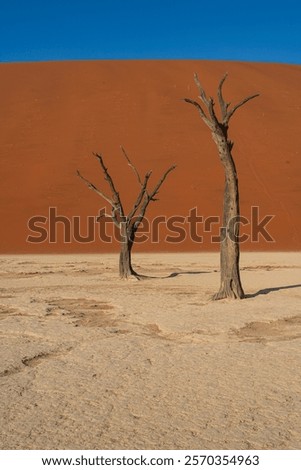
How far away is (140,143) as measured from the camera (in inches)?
1156

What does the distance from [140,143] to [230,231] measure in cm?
2061

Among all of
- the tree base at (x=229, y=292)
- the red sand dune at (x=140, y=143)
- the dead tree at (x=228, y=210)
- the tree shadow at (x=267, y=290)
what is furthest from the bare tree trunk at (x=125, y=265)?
the red sand dune at (x=140, y=143)

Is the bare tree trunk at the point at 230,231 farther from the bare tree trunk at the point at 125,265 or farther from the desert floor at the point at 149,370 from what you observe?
the bare tree trunk at the point at 125,265

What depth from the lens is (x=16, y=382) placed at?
4426 mm

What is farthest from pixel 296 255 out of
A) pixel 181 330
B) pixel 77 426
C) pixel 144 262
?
pixel 77 426

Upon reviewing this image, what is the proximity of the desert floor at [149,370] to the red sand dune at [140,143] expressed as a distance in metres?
13.1

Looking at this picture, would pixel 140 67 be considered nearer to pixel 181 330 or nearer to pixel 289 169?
pixel 289 169

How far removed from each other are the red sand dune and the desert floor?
517 inches

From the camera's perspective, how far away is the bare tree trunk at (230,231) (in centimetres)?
916

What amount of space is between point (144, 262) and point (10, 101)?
21215 millimetres

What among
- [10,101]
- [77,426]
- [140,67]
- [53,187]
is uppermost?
[140,67]

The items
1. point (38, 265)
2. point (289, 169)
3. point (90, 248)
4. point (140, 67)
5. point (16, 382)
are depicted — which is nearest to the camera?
point (16, 382)

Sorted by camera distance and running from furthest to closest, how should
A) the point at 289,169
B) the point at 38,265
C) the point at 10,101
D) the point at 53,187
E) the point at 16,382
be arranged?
the point at 10,101 → the point at 289,169 → the point at 53,187 → the point at 38,265 → the point at 16,382

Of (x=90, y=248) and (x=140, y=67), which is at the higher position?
(x=140, y=67)
